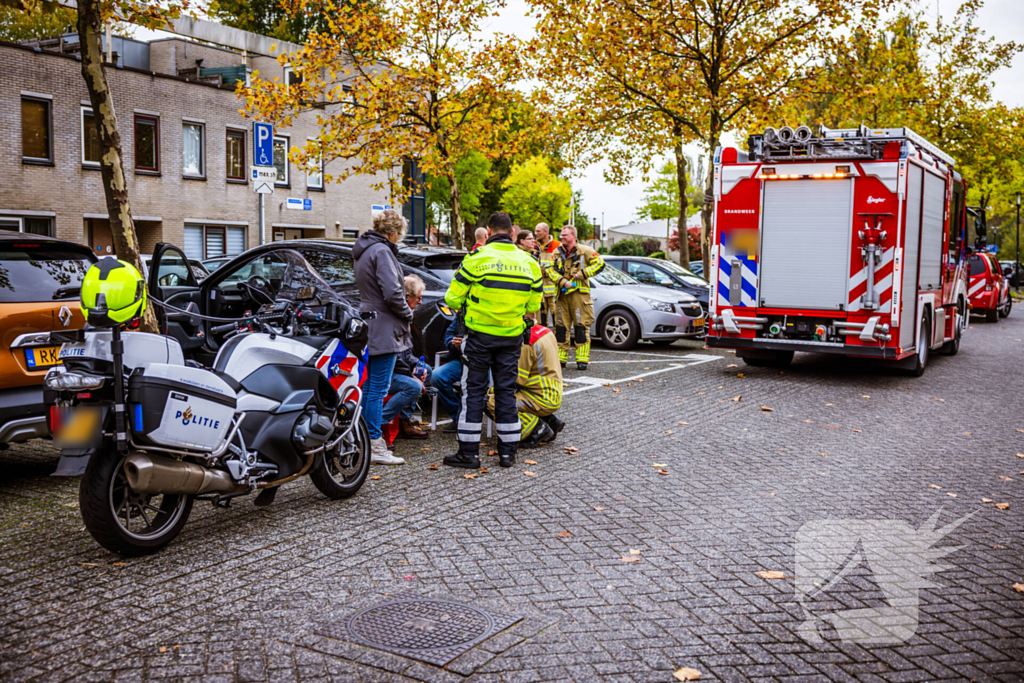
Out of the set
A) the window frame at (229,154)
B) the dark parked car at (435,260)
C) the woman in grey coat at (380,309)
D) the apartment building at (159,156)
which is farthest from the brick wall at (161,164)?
the woman in grey coat at (380,309)

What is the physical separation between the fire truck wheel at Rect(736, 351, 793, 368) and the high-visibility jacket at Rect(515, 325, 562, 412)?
6.83 m

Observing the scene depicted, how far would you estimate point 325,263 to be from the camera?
8.80 m

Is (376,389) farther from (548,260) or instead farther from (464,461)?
(548,260)

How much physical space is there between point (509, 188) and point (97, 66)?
161 ft

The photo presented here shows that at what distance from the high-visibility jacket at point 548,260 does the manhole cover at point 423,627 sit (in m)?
8.62

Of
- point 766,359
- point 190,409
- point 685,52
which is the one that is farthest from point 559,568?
point 685,52

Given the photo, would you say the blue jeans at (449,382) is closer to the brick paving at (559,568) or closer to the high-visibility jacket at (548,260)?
the brick paving at (559,568)

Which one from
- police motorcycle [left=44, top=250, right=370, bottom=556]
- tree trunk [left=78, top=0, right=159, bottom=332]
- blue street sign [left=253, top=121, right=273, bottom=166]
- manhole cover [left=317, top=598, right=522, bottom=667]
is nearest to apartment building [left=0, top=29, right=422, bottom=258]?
blue street sign [left=253, top=121, right=273, bottom=166]

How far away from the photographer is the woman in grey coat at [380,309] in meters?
7.17

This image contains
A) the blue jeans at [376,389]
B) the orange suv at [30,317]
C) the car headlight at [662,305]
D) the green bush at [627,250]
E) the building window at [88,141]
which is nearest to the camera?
the orange suv at [30,317]

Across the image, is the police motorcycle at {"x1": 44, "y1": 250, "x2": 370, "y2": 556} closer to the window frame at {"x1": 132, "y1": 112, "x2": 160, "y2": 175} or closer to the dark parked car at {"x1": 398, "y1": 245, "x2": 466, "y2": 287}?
the dark parked car at {"x1": 398, "y1": 245, "x2": 466, "y2": 287}

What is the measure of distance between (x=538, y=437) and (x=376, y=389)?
1618mm

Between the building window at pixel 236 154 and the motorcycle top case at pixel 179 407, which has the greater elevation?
the building window at pixel 236 154

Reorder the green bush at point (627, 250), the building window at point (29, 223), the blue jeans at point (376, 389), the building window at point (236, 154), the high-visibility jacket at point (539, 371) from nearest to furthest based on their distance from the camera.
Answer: the blue jeans at point (376, 389) < the high-visibility jacket at point (539, 371) < the building window at point (29, 223) < the building window at point (236, 154) < the green bush at point (627, 250)
